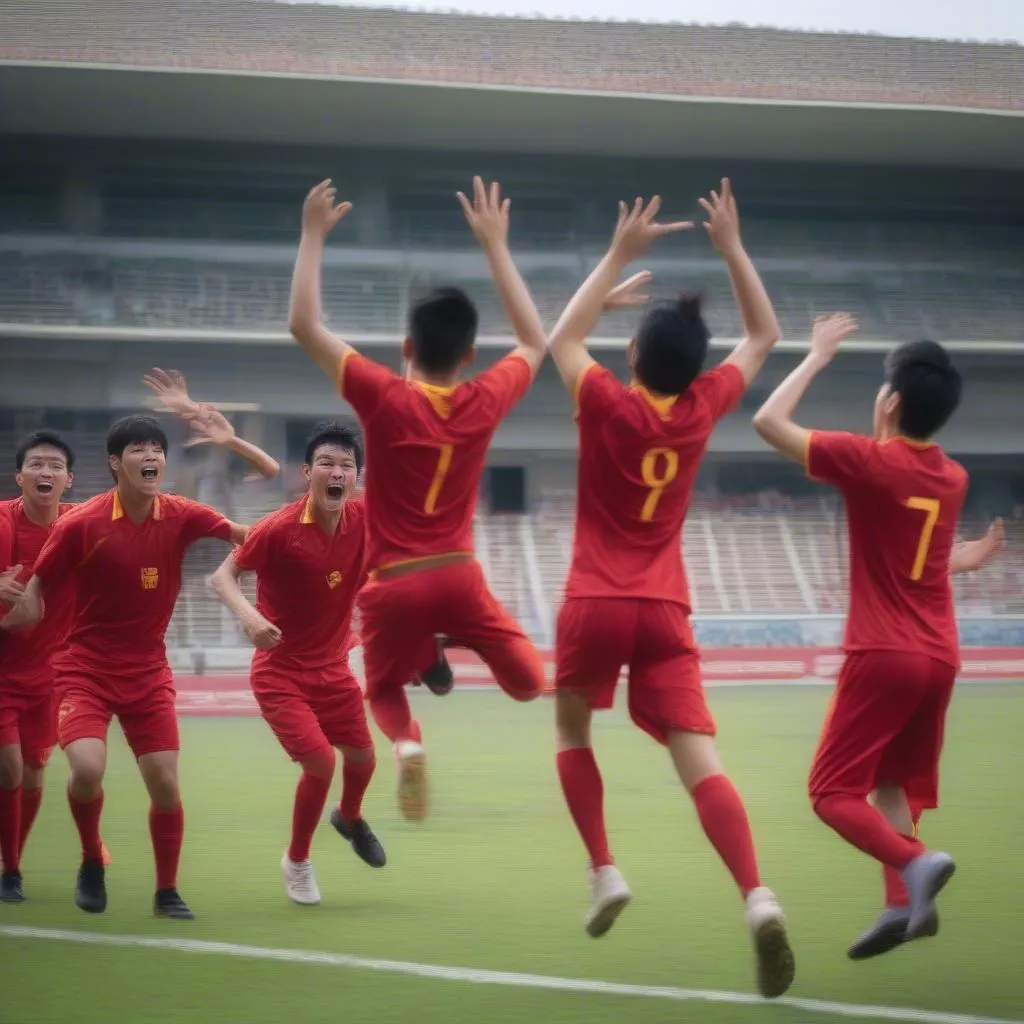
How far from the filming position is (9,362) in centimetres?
2836

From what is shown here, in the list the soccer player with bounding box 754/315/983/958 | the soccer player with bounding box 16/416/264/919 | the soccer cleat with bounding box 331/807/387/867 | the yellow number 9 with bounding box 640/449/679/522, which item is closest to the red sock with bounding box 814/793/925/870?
→ the soccer player with bounding box 754/315/983/958

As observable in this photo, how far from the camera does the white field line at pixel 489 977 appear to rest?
5.21 meters

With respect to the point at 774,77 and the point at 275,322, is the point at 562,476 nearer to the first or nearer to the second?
the point at 275,322

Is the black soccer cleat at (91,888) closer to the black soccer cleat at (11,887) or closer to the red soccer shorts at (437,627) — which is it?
the black soccer cleat at (11,887)

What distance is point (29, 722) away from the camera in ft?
25.1

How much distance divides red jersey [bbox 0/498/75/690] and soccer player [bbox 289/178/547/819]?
2101mm

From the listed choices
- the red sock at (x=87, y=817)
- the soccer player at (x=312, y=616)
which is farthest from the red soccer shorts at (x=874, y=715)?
the red sock at (x=87, y=817)

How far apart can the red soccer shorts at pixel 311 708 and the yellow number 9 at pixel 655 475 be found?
2263mm

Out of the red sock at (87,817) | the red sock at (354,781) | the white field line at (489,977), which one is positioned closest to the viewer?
the white field line at (489,977)

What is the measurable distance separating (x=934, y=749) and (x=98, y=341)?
2431 cm

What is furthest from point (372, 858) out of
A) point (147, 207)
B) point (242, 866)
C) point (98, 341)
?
point (147, 207)

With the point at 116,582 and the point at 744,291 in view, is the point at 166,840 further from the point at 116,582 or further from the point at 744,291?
the point at 744,291

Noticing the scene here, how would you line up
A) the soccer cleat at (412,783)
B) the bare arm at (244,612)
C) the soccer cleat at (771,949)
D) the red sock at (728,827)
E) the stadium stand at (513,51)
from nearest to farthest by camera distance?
the soccer cleat at (771,949)
the red sock at (728,827)
the soccer cleat at (412,783)
the bare arm at (244,612)
the stadium stand at (513,51)

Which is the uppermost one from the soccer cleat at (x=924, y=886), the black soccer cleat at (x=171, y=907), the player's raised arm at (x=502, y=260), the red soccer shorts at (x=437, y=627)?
the player's raised arm at (x=502, y=260)
